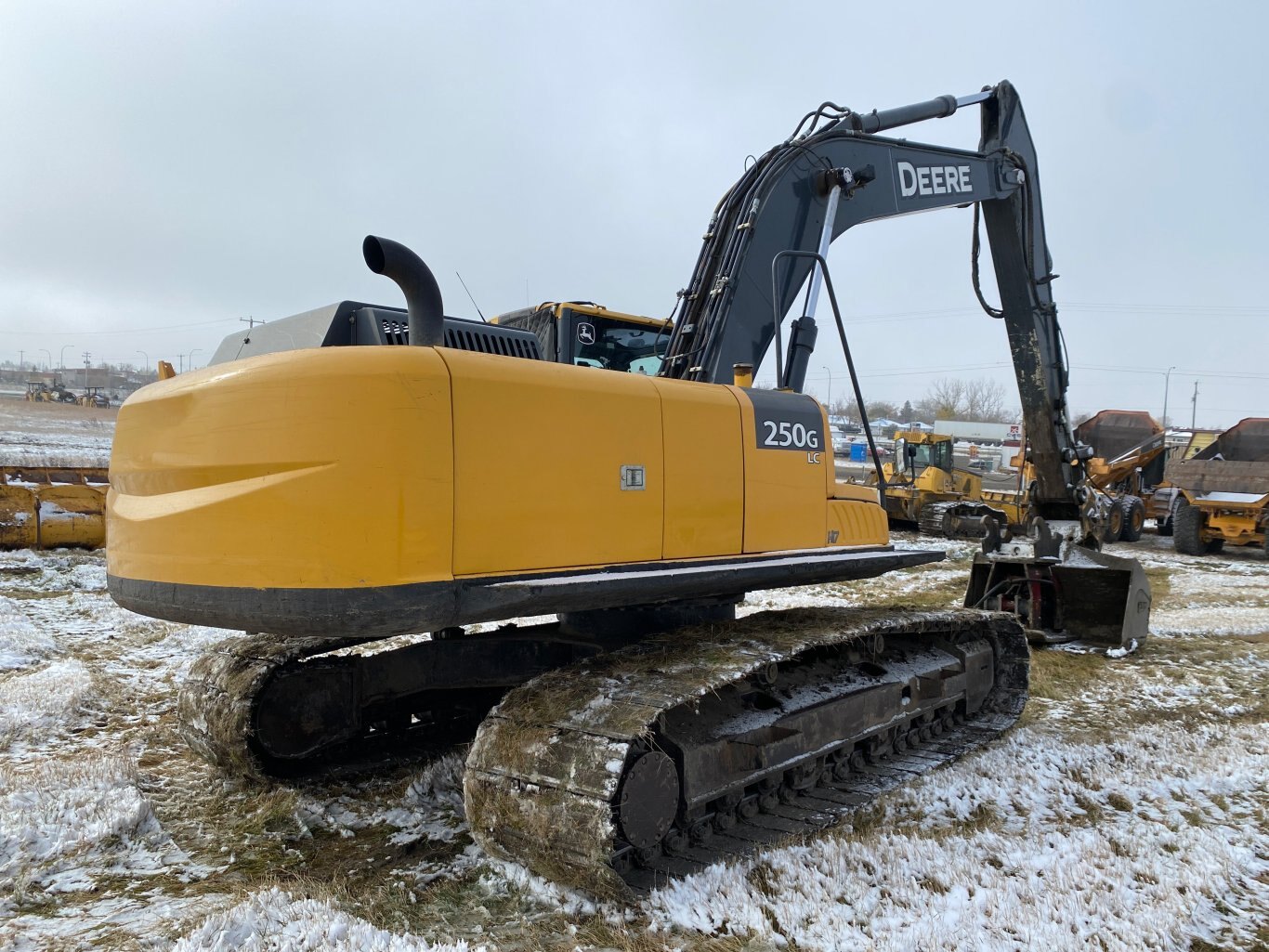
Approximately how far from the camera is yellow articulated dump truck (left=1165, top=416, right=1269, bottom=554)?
15.3m

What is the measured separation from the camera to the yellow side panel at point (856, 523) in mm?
4426

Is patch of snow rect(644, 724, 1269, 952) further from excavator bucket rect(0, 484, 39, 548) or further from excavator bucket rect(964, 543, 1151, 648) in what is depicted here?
excavator bucket rect(0, 484, 39, 548)

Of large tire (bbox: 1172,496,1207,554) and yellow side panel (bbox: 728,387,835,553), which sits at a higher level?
yellow side panel (bbox: 728,387,835,553)

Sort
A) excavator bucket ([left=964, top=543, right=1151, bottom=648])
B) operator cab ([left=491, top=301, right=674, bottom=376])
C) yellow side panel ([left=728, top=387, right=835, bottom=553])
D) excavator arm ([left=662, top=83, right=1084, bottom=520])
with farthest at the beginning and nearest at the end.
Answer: excavator bucket ([left=964, top=543, right=1151, bottom=648]) → operator cab ([left=491, top=301, right=674, bottom=376]) → excavator arm ([left=662, top=83, right=1084, bottom=520]) → yellow side panel ([left=728, top=387, right=835, bottom=553])

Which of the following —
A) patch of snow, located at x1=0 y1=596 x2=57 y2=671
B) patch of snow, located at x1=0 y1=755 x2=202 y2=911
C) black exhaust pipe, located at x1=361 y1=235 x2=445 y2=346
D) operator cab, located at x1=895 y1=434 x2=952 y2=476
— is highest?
black exhaust pipe, located at x1=361 y1=235 x2=445 y2=346

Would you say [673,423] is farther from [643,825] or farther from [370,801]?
[370,801]

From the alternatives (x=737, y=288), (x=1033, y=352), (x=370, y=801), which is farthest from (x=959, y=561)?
(x=370, y=801)

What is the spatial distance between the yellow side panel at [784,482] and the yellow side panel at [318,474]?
4.87 ft

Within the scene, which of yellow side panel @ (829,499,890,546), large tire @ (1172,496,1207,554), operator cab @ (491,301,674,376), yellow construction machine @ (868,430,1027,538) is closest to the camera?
yellow side panel @ (829,499,890,546)

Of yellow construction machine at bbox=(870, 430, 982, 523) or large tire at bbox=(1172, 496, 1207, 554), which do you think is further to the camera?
yellow construction machine at bbox=(870, 430, 982, 523)

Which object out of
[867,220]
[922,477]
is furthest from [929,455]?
[867,220]

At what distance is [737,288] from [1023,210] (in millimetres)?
3739

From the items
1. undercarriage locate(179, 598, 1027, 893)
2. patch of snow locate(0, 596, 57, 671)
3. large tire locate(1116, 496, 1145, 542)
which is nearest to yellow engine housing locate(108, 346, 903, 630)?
undercarriage locate(179, 598, 1027, 893)

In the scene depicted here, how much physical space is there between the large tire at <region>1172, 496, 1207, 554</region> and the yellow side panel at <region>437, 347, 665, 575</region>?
15.5 metres
